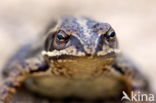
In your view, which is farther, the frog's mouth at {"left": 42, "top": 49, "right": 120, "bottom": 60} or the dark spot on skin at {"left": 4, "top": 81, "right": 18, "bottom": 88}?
the dark spot on skin at {"left": 4, "top": 81, "right": 18, "bottom": 88}

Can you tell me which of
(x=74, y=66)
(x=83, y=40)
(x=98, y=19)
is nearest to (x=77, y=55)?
(x=83, y=40)

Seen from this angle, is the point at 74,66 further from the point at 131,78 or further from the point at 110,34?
the point at 131,78

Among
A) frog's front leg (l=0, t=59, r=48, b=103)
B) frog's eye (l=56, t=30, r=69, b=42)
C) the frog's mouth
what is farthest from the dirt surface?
frog's eye (l=56, t=30, r=69, b=42)

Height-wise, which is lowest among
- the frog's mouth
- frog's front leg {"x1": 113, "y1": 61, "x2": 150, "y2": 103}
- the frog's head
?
frog's front leg {"x1": 113, "y1": 61, "x2": 150, "y2": 103}

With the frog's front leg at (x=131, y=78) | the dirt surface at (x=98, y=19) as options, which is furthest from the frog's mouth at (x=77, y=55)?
the dirt surface at (x=98, y=19)

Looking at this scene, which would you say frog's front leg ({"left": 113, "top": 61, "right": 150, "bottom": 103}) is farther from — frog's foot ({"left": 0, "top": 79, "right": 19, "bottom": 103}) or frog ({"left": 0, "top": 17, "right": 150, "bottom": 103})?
frog's foot ({"left": 0, "top": 79, "right": 19, "bottom": 103})
